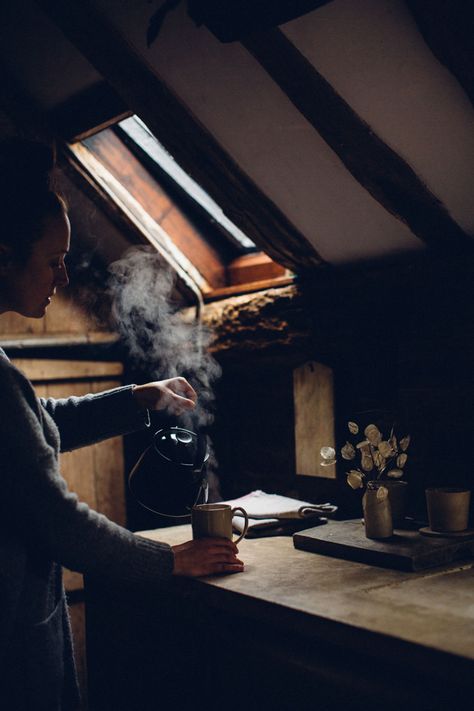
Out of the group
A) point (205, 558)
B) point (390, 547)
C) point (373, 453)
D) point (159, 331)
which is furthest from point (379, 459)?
point (159, 331)

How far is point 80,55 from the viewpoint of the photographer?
10.1 feet

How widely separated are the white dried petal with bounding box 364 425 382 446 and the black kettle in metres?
0.64

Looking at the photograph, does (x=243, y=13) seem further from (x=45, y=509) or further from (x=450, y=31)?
(x=45, y=509)

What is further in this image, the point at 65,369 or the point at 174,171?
the point at 65,369

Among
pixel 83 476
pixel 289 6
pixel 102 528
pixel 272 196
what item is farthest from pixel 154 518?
pixel 289 6

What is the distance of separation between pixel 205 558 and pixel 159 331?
2.26m

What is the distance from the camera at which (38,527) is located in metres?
1.58

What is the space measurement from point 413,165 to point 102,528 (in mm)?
1560

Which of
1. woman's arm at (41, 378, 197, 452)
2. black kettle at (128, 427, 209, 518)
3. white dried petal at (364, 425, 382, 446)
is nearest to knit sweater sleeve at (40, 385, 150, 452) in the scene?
woman's arm at (41, 378, 197, 452)

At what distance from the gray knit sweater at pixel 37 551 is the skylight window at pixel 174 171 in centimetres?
224

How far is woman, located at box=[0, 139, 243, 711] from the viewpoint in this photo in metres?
1.57

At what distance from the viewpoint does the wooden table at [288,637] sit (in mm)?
A: 1404

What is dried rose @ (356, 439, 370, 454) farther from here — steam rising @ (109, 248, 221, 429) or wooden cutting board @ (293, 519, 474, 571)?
steam rising @ (109, 248, 221, 429)

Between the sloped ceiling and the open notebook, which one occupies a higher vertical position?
the sloped ceiling
